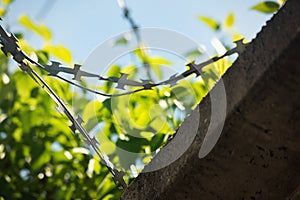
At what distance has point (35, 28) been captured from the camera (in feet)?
5.26

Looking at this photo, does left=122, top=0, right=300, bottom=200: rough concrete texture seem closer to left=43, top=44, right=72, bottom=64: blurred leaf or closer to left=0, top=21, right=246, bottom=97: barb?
left=0, top=21, right=246, bottom=97: barb

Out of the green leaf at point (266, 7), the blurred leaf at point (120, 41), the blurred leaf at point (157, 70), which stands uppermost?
the blurred leaf at point (120, 41)

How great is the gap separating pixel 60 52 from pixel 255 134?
36.9 inches

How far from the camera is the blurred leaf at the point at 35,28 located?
1579 millimetres

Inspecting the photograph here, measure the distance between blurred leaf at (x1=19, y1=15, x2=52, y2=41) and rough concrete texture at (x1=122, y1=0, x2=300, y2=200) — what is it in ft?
3.01

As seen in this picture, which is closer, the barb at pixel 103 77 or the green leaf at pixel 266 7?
the barb at pixel 103 77

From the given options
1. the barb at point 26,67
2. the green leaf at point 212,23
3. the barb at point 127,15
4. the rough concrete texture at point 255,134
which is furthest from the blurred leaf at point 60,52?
the rough concrete texture at point 255,134

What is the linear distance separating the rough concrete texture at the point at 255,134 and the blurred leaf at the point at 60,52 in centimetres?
78

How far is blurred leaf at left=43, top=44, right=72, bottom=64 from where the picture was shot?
1.48 meters

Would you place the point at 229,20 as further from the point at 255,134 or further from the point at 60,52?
the point at 255,134

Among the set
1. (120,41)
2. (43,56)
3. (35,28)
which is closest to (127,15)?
(120,41)

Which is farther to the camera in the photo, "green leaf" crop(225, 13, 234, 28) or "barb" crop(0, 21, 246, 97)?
"green leaf" crop(225, 13, 234, 28)

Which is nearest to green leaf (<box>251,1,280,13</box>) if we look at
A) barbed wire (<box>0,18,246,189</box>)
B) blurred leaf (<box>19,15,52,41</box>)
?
barbed wire (<box>0,18,246,189</box>)

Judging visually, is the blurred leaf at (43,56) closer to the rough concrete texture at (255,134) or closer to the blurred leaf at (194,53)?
the blurred leaf at (194,53)
